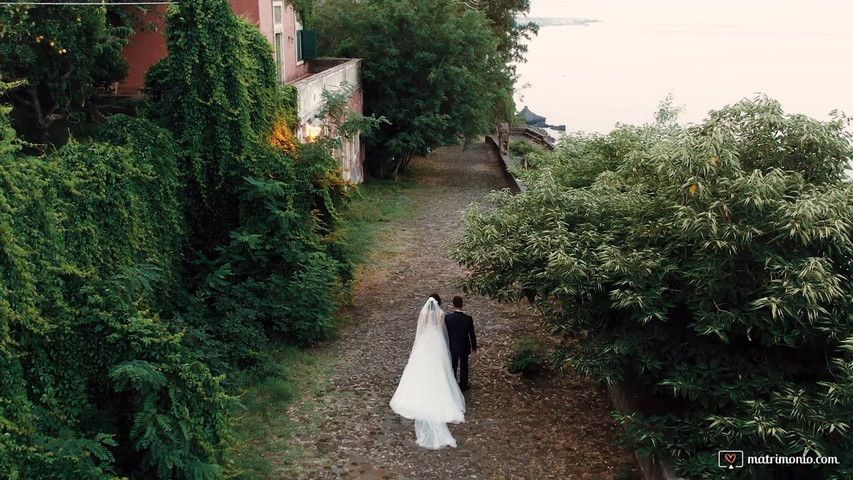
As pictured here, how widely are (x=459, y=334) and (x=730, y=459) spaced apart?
4372 millimetres

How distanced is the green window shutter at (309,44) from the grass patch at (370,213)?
5.21 meters

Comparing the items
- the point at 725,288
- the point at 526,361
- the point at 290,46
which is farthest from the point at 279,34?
the point at 725,288

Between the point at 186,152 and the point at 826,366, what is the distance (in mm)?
10204

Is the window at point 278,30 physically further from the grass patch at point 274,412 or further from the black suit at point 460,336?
the black suit at point 460,336

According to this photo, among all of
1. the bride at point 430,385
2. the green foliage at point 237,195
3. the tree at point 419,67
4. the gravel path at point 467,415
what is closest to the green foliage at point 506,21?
the tree at point 419,67

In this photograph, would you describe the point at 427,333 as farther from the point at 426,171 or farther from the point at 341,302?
the point at 426,171

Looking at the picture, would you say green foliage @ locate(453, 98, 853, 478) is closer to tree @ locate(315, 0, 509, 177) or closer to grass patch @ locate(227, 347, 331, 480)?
grass patch @ locate(227, 347, 331, 480)

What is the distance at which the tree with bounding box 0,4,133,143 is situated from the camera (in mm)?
15102

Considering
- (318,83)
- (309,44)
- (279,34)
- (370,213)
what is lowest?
(370,213)

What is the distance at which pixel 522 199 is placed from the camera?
11555mm

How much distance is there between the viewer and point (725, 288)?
810cm

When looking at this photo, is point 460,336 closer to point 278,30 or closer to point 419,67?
point 278,30

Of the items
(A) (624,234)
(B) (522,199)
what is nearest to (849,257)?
(A) (624,234)

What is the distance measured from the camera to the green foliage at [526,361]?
1226cm
